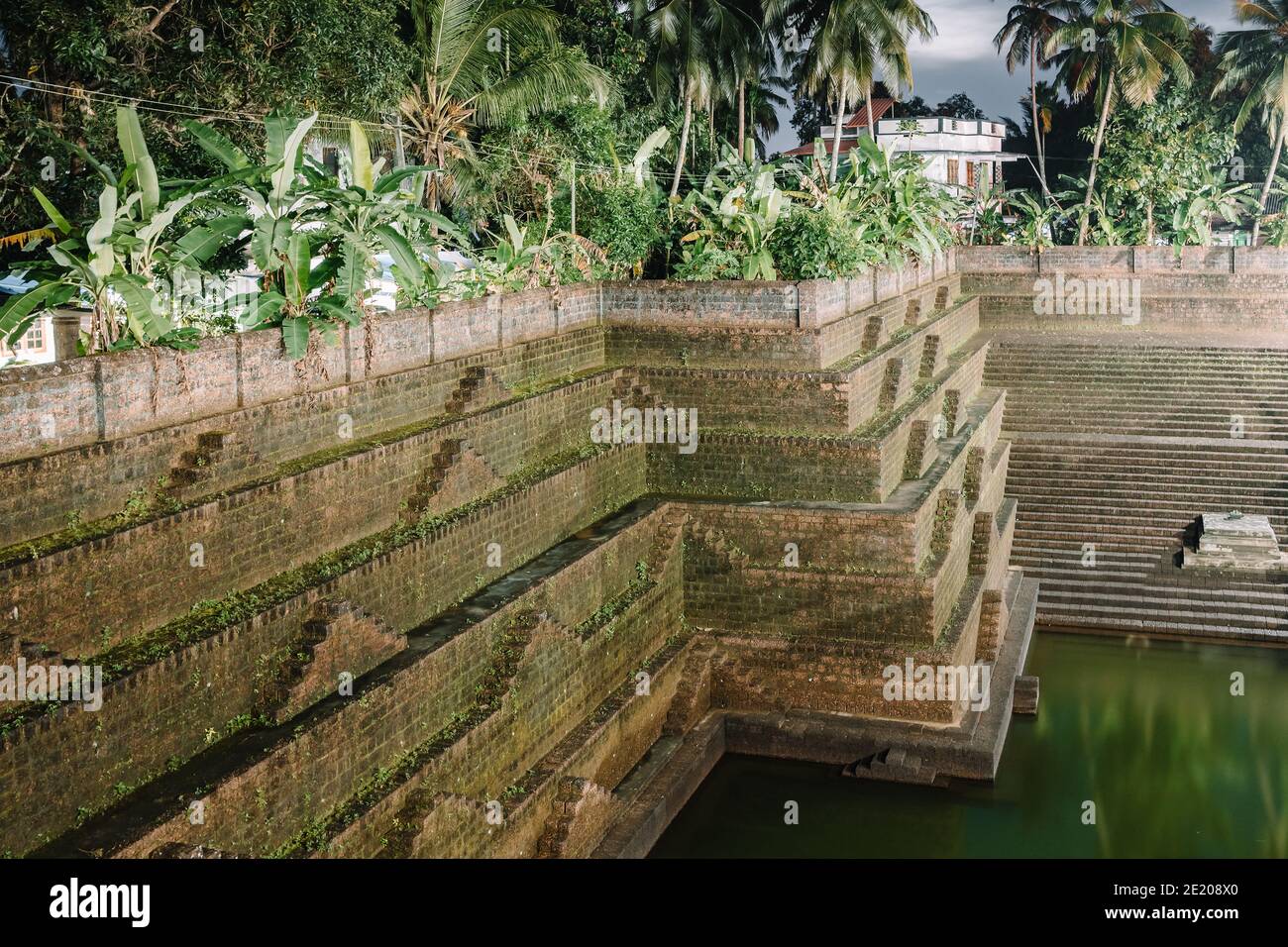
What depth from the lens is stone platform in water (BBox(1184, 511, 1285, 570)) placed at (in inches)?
554

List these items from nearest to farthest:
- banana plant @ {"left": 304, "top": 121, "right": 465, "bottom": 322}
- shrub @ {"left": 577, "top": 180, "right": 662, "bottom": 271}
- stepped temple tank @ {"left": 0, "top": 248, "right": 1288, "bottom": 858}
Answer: stepped temple tank @ {"left": 0, "top": 248, "right": 1288, "bottom": 858} → banana plant @ {"left": 304, "top": 121, "right": 465, "bottom": 322} → shrub @ {"left": 577, "top": 180, "right": 662, "bottom": 271}

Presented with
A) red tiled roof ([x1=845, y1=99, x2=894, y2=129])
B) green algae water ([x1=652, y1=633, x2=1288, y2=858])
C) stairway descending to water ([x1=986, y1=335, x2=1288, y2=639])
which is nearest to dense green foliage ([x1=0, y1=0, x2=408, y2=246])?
green algae water ([x1=652, y1=633, x2=1288, y2=858])

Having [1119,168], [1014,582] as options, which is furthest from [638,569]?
[1119,168]

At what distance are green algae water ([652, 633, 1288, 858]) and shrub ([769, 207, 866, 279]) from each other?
174 inches

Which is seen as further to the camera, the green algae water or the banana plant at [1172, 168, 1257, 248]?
the banana plant at [1172, 168, 1257, 248]

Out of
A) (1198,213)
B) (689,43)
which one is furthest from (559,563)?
(1198,213)

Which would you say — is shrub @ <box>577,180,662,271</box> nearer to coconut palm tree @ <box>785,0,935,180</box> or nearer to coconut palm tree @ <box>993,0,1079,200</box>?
coconut palm tree @ <box>785,0,935,180</box>

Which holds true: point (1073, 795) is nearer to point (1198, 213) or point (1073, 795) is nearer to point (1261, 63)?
point (1198, 213)

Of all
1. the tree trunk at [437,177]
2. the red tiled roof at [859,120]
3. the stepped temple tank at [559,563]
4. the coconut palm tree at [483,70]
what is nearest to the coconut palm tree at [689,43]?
the coconut palm tree at [483,70]

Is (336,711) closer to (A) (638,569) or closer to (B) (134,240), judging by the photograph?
(B) (134,240)

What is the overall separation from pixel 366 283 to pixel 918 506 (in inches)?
185

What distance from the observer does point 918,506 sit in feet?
35.7

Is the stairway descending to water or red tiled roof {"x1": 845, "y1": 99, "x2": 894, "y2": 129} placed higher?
red tiled roof {"x1": 845, "y1": 99, "x2": 894, "y2": 129}

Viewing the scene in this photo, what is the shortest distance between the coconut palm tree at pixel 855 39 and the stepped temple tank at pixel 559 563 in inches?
264
